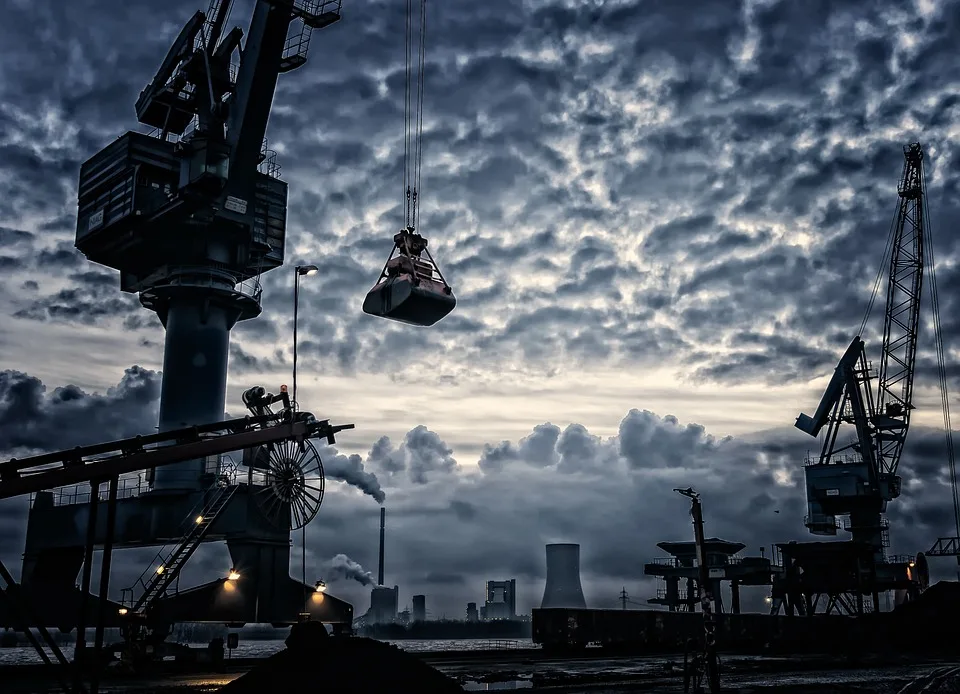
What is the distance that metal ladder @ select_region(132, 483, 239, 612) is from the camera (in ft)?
165

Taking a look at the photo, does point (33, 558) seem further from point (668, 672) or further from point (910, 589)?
point (910, 589)

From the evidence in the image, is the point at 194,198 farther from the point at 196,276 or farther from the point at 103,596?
the point at 103,596

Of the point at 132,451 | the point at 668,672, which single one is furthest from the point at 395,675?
the point at 668,672

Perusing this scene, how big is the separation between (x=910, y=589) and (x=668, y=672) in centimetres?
6558

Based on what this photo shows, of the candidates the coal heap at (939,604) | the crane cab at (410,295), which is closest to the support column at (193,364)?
the crane cab at (410,295)

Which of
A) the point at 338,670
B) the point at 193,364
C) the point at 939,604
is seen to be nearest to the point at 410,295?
the point at 338,670

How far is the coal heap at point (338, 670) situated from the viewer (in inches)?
830

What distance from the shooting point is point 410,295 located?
103 feet

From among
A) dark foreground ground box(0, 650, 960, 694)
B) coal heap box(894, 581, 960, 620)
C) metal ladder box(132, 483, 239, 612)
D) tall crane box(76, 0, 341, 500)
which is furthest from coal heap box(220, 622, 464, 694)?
coal heap box(894, 581, 960, 620)

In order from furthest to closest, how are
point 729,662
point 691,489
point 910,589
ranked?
1. point 910,589
2. point 729,662
3. point 691,489

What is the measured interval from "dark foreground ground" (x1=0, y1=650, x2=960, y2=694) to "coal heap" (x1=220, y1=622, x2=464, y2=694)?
50 cm

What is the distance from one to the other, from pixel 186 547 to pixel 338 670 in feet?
117

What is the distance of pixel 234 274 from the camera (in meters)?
66.6

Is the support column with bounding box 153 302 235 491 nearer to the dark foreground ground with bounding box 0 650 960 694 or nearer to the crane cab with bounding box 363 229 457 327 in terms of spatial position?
the dark foreground ground with bounding box 0 650 960 694
